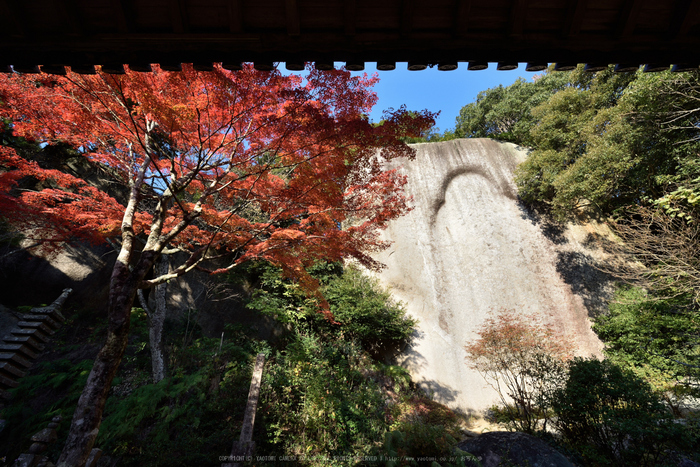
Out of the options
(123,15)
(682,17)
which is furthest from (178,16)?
(682,17)

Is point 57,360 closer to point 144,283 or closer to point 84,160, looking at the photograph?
point 144,283

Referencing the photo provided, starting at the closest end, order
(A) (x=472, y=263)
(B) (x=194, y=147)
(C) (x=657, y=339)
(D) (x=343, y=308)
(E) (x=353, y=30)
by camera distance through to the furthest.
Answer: (E) (x=353, y=30) → (B) (x=194, y=147) → (C) (x=657, y=339) → (D) (x=343, y=308) → (A) (x=472, y=263)

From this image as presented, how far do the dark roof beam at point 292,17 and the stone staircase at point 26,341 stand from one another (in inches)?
374

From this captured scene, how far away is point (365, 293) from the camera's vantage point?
1105 centimetres

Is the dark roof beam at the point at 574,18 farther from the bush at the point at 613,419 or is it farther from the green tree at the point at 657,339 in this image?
the green tree at the point at 657,339

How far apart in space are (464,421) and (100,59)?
13003mm

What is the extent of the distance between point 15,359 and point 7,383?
0.61 metres

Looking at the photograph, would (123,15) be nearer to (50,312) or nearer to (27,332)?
(27,332)

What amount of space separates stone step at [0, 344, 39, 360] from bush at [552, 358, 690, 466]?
41.5 feet

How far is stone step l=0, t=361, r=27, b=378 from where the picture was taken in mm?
5900

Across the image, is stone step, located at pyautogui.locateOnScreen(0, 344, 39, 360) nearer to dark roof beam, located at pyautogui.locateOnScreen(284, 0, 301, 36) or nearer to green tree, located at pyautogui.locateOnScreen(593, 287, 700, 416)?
dark roof beam, located at pyautogui.locateOnScreen(284, 0, 301, 36)

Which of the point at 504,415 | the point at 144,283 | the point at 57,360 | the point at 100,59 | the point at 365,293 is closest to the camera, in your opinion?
the point at 100,59

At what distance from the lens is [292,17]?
2.02 meters

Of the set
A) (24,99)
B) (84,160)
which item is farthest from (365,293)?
(84,160)
